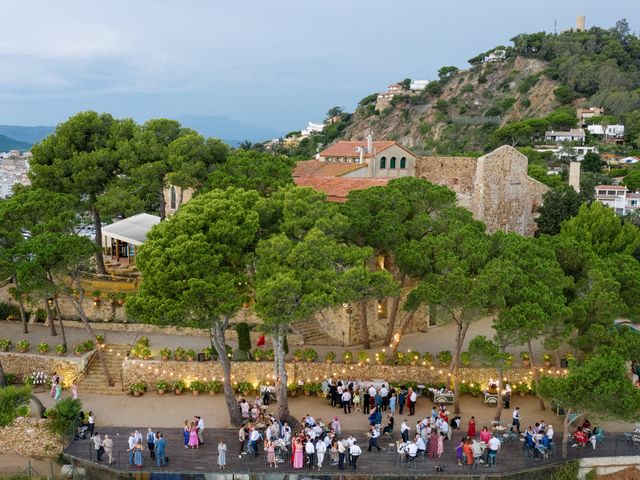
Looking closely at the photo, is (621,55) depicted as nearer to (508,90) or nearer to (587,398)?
(508,90)

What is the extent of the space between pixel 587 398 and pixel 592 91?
97673 millimetres

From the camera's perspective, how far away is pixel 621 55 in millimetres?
109438

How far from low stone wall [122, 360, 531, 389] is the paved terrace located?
419 centimetres

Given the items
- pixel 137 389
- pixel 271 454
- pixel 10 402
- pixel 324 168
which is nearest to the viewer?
pixel 271 454

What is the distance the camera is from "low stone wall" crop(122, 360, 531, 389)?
2375 cm

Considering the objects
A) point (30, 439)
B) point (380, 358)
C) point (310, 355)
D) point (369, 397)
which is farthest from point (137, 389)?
point (380, 358)

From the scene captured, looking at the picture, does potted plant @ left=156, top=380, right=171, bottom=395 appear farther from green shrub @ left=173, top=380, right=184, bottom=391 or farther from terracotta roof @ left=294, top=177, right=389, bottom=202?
Answer: terracotta roof @ left=294, top=177, right=389, bottom=202

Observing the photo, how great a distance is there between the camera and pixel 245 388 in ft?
76.6

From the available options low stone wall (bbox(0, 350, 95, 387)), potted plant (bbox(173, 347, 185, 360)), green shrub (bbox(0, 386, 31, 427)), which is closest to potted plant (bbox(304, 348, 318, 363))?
potted plant (bbox(173, 347, 185, 360))

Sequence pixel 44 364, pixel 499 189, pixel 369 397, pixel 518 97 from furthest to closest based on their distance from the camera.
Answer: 1. pixel 518 97
2. pixel 499 189
3. pixel 44 364
4. pixel 369 397

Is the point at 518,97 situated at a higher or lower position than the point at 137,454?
higher

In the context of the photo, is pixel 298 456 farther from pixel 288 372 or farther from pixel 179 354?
pixel 179 354

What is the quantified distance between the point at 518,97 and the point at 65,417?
10337cm

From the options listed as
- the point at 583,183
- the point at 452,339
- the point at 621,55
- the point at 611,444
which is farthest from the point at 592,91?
the point at 611,444
